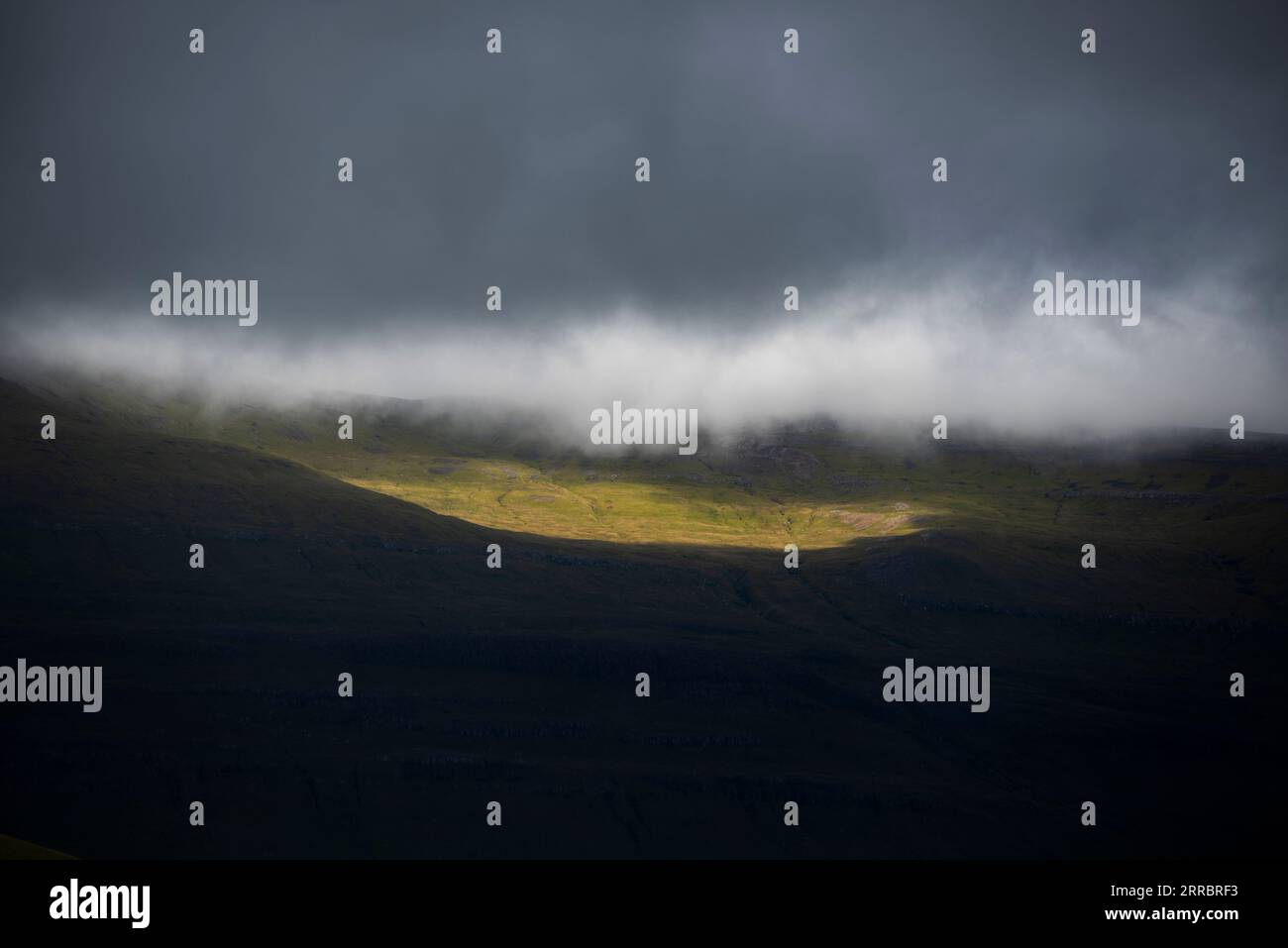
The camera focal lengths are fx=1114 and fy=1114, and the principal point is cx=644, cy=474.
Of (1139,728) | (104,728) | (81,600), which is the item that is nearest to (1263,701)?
(1139,728)

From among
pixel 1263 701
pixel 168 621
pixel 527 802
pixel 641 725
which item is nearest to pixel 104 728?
pixel 168 621

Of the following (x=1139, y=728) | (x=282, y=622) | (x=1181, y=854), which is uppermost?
(x=282, y=622)

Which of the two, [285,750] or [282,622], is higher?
[282,622]

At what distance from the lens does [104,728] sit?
510 ft

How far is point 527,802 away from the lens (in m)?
145

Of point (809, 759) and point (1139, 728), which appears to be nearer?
point (809, 759)

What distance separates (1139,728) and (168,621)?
162m

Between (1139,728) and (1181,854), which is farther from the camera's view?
(1139,728)
